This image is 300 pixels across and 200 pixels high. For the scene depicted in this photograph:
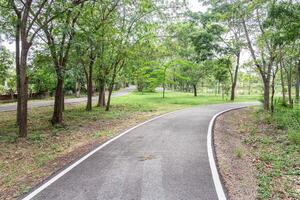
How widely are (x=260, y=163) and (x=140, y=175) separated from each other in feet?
11.2

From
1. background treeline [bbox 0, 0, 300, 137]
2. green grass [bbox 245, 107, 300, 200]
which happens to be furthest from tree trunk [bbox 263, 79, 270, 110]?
green grass [bbox 245, 107, 300, 200]

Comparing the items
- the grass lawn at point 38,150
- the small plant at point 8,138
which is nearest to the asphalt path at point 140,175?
the grass lawn at point 38,150

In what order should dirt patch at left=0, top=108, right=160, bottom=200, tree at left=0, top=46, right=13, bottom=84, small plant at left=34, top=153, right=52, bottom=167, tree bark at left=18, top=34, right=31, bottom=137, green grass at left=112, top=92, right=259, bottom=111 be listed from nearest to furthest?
dirt patch at left=0, top=108, right=160, bottom=200 < small plant at left=34, top=153, right=52, bottom=167 < tree bark at left=18, top=34, right=31, bottom=137 < tree at left=0, top=46, right=13, bottom=84 < green grass at left=112, top=92, right=259, bottom=111

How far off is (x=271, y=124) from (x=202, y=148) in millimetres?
6532

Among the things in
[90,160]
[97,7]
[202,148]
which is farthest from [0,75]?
[202,148]

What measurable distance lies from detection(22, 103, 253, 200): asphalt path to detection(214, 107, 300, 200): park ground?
1.63ft

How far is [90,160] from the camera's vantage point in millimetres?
6453

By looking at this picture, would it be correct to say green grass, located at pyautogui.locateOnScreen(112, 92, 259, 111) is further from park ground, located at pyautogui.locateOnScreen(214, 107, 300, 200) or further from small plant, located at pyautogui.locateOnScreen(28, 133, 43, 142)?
park ground, located at pyautogui.locateOnScreen(214, 107, 300, 200)

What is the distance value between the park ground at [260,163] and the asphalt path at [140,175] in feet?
1.63

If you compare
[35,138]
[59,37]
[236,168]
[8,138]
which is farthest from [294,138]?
[59,37]

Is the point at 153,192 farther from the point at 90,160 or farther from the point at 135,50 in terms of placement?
the point at 135,50

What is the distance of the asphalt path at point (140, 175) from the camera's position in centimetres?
437

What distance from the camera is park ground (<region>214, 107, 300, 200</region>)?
15.3ft

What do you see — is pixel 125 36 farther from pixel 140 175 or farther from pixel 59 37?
pixel 140 175
